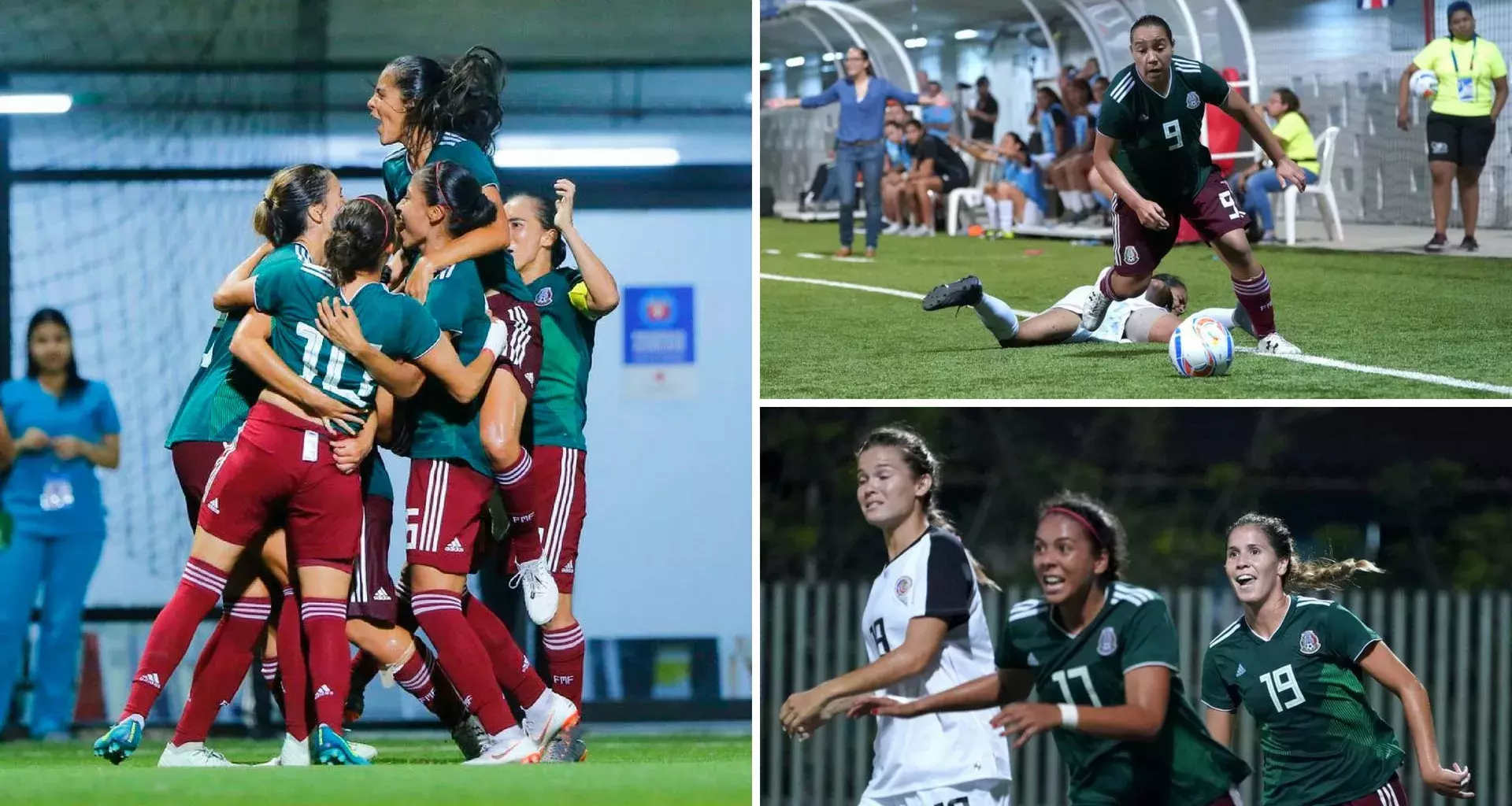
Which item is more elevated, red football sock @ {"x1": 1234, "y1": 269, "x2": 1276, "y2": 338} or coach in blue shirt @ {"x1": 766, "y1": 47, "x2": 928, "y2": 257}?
coach in blue shirt @ {"x1": 766, "y1": 47, "x2": 928, "y2": 257}

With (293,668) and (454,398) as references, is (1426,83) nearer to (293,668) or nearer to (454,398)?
(454,398)

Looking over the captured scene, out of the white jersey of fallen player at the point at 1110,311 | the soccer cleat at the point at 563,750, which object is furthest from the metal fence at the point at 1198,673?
the soccer cleat at the point at 563,750

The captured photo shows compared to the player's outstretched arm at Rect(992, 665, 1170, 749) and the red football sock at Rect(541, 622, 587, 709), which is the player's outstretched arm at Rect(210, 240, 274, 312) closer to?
the red football sock at Rect(541, 622, 587, 709)

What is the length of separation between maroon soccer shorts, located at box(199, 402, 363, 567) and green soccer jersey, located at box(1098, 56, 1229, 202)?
9.46ft

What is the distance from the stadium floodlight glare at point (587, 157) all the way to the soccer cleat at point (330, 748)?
7.44 feet

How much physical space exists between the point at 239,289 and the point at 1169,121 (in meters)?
3.12

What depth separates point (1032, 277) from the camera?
31.4 feet

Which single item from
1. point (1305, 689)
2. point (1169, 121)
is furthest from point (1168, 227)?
point (1305, 689)

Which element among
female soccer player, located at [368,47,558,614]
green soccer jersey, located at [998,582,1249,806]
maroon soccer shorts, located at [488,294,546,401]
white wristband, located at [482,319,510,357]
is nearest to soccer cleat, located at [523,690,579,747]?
female soccer player, located at [368,47,558,614]

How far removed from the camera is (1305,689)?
4270 millimetres

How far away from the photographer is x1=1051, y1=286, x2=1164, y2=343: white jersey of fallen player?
6605 mm

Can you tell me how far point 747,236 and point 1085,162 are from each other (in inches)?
280

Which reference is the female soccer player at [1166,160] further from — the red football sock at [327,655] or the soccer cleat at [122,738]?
the soccer cleat at [122,738]

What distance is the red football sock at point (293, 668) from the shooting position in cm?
461
